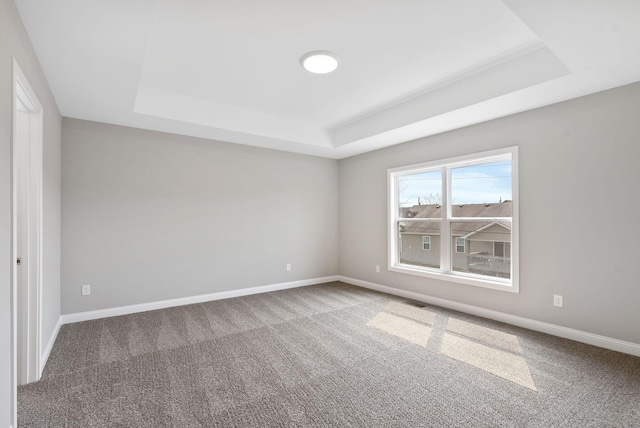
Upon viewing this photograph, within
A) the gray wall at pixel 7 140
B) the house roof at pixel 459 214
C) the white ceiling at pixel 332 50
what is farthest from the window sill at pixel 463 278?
the gray wall at pixel 7 140

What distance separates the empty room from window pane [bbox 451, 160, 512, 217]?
0.08ft

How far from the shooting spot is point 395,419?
186 cm

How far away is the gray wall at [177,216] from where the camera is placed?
3.59 metres

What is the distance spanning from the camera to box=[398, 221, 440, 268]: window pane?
4.41m

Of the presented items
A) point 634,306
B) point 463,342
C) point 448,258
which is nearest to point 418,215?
point 448,258

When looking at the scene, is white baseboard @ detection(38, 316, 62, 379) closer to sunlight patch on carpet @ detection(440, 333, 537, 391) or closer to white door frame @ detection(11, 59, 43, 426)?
white door frame @ detection(11, 59, 43, 426)

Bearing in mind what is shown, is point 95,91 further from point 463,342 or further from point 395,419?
point 463,342

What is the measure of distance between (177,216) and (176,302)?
3.92 feet

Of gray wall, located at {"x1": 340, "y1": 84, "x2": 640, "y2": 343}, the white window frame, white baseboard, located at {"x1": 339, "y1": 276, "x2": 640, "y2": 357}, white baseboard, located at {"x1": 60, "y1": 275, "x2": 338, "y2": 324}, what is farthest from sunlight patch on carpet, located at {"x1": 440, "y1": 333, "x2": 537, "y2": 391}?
white baseboard, located at {"x1": 60, "y1": 275, "x2": 338, "y2": 324}

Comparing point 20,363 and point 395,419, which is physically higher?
point 20,363

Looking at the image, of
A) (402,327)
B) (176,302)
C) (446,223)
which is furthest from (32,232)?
(446,223)

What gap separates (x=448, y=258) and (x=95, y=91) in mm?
4519

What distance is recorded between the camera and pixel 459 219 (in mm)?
4062

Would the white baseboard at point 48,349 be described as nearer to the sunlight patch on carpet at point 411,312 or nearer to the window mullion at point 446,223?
the sunlight patch on carpet at point 411,312
